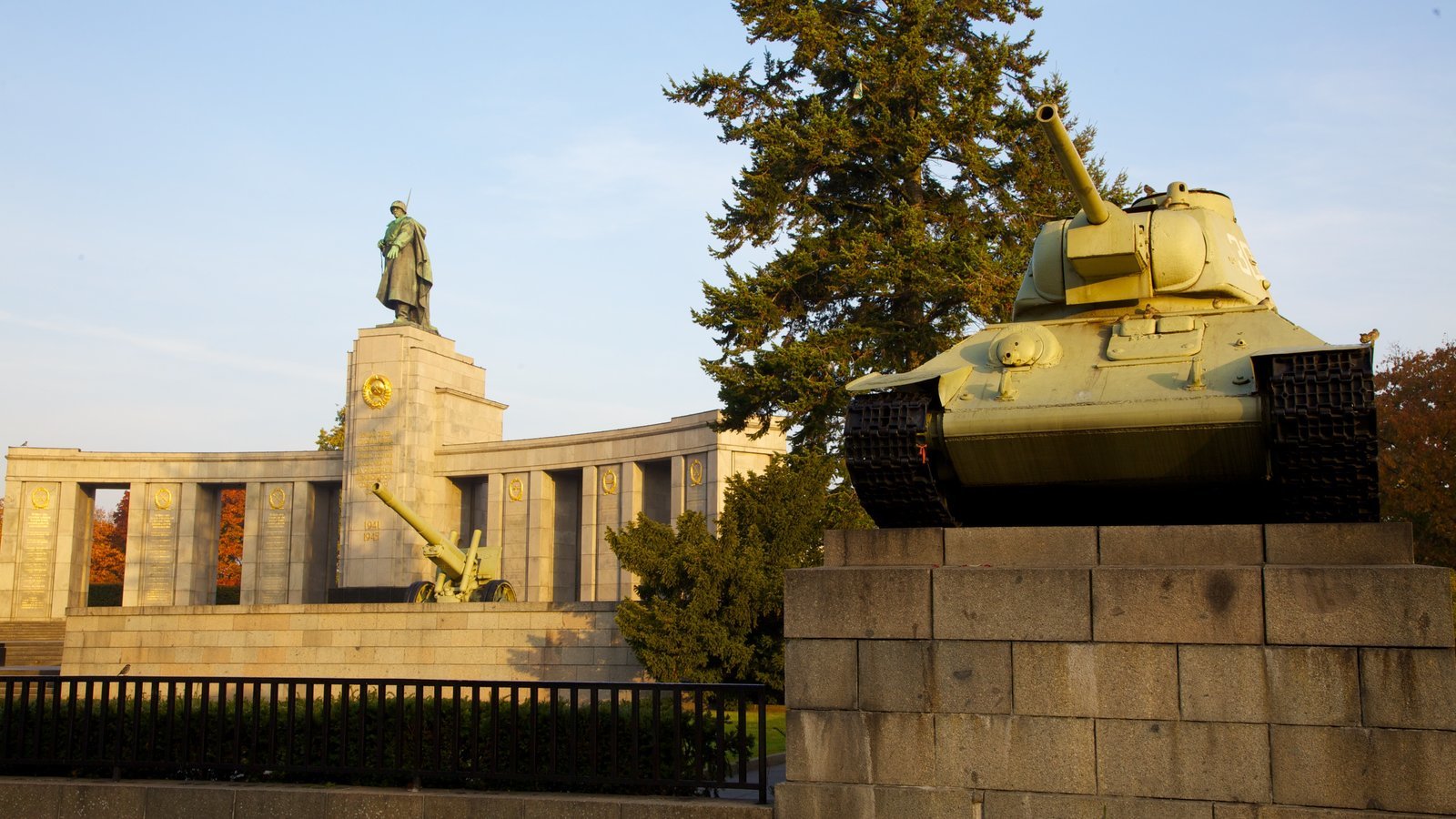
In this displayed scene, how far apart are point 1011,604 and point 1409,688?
1.94 meters

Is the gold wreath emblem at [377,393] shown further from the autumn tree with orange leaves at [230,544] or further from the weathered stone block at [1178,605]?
the weathered stone block at [1178,605]

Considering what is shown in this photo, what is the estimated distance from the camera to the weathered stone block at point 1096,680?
6719 mm

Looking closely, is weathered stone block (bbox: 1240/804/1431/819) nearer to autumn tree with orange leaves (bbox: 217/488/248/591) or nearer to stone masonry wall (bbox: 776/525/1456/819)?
stone masonry wall (bbox: 776/525/1456/819)

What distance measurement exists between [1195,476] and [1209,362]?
692mm

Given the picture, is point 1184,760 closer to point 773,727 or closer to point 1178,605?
point 1178,605

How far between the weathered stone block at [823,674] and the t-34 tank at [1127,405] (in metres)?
1.07

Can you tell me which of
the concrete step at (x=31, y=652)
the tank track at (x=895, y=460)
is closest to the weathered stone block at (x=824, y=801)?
the tank track at (x=895, y=460)

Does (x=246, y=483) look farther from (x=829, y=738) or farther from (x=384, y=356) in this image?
(x=829, y=738)

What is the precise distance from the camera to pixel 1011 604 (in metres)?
7.02

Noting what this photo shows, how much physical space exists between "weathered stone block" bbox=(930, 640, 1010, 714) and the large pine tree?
47.4ft

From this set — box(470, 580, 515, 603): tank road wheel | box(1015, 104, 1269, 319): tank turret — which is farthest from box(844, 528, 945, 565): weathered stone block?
box(470, 580, 515, 603): tank road wheel

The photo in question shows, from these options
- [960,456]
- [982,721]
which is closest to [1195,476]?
[960,456]

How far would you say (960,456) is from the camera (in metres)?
8.05

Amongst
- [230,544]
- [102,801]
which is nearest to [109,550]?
[230,544]
